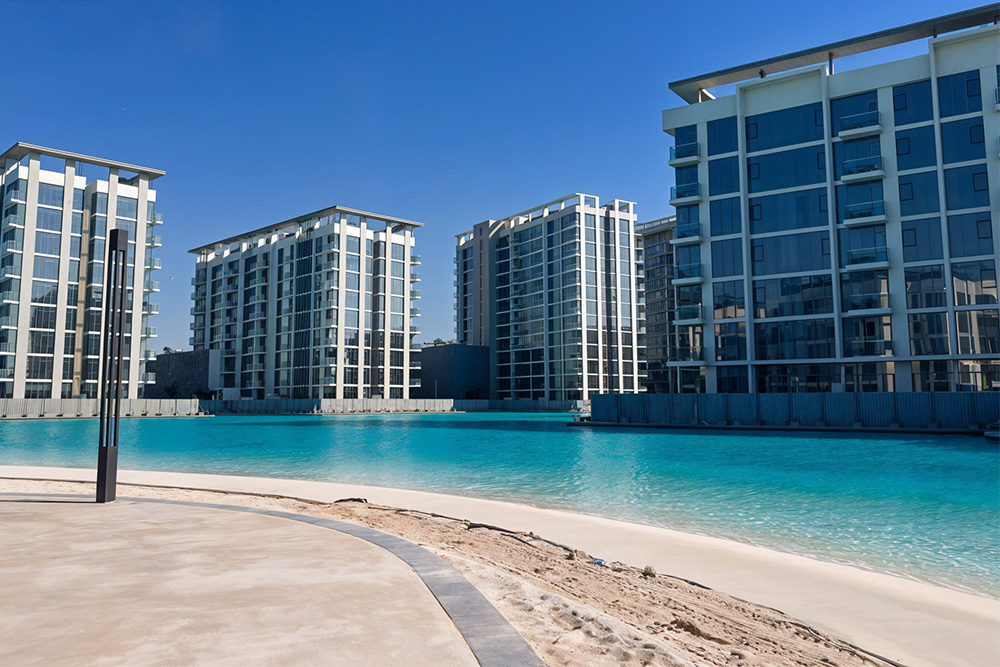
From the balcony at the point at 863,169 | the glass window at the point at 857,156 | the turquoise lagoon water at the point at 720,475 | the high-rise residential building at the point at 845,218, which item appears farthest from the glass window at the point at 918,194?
the turquoise lagoon water at the point at 720,475

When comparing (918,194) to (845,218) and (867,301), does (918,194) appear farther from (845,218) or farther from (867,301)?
(867,301)

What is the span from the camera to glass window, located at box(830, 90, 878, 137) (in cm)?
5228

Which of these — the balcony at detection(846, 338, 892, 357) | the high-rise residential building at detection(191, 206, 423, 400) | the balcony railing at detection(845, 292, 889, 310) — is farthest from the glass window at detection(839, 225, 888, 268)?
the high-rise residential building at detection(191, 206, 423, 400)

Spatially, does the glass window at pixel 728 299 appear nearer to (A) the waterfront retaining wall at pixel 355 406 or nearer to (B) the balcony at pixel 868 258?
(B) the balcony at pixel 868 258

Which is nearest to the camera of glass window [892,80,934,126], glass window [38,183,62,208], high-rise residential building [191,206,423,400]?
glass window [892,80,934,126]

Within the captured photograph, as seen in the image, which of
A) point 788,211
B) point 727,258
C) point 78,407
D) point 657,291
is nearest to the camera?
point 788,211

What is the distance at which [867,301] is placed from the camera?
51.1m

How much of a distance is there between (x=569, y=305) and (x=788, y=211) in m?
53.6

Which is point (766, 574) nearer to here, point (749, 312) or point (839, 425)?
point (839, 425)

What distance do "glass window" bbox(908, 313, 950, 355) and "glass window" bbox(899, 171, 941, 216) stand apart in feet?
26.0

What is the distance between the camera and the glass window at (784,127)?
54.2 metres

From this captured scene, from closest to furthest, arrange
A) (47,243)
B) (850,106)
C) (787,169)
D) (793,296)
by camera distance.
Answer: (850,106) → (793,296) → (787,169) → (47,243)

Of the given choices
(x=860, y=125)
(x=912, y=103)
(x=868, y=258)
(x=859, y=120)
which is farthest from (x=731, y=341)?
(x=912, y=103)

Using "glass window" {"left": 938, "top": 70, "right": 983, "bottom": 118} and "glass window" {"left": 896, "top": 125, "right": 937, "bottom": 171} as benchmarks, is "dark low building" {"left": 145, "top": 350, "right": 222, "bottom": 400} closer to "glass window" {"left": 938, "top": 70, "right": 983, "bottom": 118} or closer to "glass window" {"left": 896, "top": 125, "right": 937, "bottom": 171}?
"glass window" {"left": 896, "top": 125, "right": 937, "bottom": 171}
